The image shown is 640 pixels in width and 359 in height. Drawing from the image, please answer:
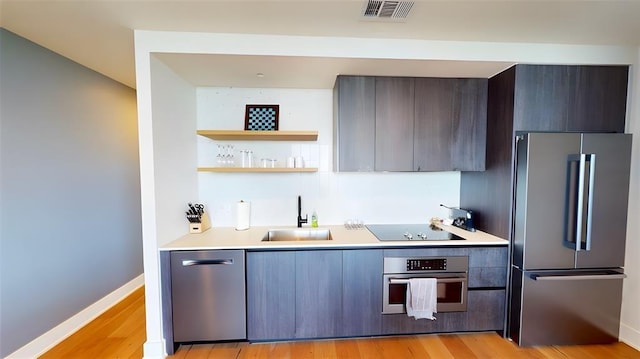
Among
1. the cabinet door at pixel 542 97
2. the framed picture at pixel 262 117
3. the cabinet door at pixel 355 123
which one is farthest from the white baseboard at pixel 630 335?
the framed picture at pixel 262 117

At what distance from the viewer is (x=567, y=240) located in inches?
75.8

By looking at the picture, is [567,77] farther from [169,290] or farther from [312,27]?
[169,290]

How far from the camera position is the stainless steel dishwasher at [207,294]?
75.4 inches

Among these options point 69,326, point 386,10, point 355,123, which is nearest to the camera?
point 386,10

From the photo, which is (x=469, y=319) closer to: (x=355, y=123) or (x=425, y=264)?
(x=425, y=264)

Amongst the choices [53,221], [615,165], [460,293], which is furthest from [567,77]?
[53,221]

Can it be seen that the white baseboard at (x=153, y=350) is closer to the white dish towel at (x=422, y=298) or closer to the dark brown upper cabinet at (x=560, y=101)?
the white dish towel at (x=422, y=298)

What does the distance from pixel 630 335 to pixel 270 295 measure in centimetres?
297

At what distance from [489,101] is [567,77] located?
0.54m

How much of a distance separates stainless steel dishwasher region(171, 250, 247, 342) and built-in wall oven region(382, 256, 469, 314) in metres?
1.17

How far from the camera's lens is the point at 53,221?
205cm

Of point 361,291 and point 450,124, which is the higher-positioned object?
point 450,124

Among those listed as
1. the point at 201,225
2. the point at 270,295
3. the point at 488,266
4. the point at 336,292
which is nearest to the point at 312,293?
the point at 336,292

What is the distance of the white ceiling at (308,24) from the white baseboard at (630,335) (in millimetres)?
2327
